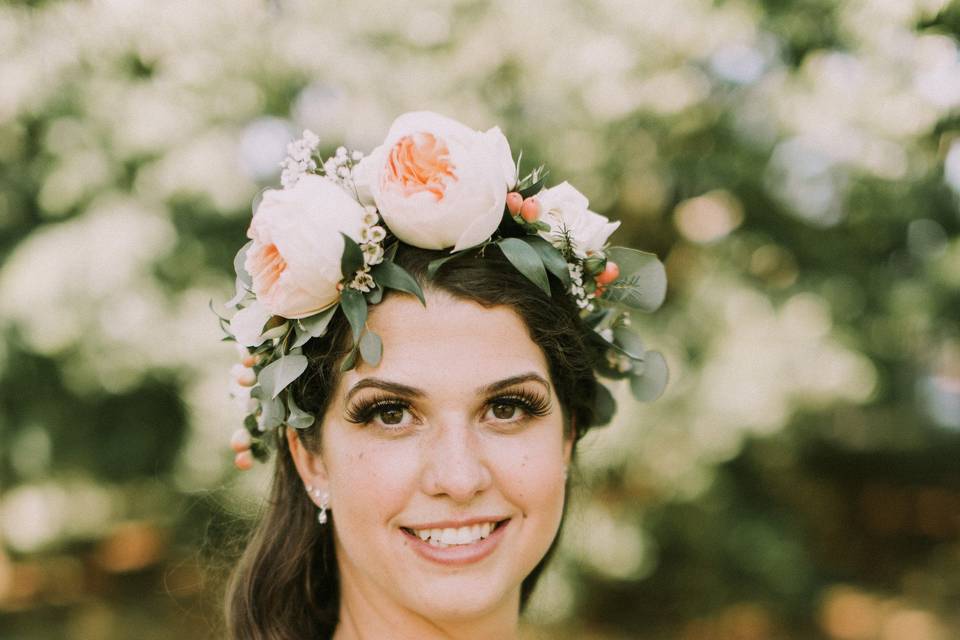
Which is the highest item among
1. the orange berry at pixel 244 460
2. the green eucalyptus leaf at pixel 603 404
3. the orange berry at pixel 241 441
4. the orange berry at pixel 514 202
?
the orange berry at pixel 514 202

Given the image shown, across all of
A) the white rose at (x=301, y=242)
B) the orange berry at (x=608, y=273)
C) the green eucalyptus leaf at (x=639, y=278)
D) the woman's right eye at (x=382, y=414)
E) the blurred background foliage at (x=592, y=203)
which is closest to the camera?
the white rose at (x=301, y=242)

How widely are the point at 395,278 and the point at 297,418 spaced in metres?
0.42

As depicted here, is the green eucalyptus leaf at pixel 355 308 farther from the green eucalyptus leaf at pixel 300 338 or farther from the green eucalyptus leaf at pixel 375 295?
the green eucalyptus leaf at pixel 300 338

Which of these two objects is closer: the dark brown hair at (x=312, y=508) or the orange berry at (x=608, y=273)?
the dark brown hair at (x=312, y=508)

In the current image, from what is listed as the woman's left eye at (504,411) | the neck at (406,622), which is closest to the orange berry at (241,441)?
the neck at (406,622)

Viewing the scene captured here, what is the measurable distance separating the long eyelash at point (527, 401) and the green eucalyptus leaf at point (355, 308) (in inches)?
13.2

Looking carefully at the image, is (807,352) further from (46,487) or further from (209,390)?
(46,487)

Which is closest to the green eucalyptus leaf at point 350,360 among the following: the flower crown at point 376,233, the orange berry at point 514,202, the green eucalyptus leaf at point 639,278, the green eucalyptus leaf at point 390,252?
the flower crown at point 376,233

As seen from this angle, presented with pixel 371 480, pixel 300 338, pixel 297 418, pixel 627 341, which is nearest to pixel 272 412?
pixel 297 418

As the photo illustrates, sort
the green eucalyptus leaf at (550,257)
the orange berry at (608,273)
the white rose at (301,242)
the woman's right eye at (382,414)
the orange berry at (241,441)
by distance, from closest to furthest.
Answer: the white rose at (301,242), the woman's right eye at (382,414), the green eucalyptus leaf at (550,257), the orange berry at (608,273), the orange berry at (241,441)

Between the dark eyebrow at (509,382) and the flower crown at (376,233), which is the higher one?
the flower crown at (376,233)

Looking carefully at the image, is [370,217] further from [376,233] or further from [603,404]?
[603,404]

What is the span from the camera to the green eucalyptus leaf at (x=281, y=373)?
6.74ft

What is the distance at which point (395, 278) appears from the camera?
1999mm
